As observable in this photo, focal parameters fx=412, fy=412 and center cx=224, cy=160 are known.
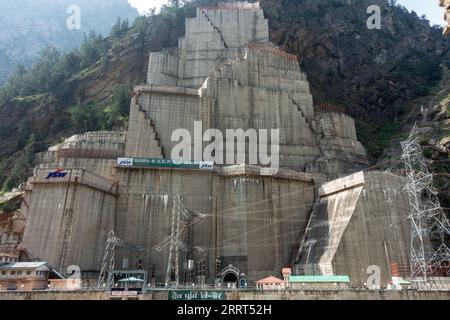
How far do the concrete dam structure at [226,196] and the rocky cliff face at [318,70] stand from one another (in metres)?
21.7

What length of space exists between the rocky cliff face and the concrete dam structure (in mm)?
21720

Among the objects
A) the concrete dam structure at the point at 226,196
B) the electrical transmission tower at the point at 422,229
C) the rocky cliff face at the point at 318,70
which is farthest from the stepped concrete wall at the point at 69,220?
the rocky cliff face at the point at 318,70

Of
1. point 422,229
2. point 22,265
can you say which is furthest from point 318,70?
point 22,265

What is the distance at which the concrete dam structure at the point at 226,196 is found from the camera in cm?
4700

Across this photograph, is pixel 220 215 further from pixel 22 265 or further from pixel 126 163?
pixel 22 265

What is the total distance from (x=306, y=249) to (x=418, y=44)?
291 feet

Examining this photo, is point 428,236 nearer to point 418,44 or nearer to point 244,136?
point 244,136

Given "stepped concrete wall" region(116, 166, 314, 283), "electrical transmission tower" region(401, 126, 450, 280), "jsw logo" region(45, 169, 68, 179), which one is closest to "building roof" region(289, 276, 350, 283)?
"electrical transmission tower" region(401, 126, 450, 280)

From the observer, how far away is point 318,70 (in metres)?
94.1

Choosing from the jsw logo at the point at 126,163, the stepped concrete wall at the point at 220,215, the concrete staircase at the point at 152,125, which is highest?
the concrete staircase at the point at 152,125

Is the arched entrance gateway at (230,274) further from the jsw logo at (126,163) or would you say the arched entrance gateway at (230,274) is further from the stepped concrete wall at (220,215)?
the jsw logo at (126,163)

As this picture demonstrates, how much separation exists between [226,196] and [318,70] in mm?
51590
